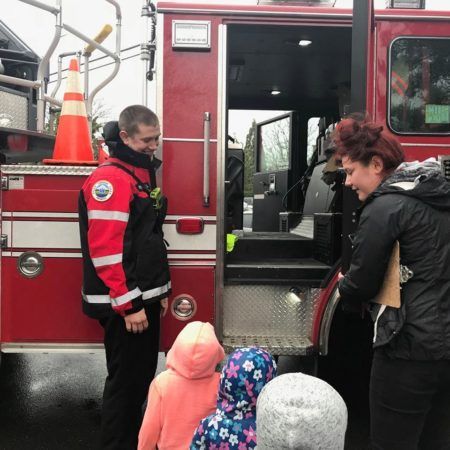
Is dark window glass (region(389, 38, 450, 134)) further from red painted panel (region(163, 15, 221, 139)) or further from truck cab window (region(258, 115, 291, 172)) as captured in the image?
truck cab window (region(258, 115, 291, 172))

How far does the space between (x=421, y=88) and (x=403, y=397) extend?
213 centimetres

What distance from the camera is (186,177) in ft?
10.7

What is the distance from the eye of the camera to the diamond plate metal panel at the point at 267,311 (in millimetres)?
3363

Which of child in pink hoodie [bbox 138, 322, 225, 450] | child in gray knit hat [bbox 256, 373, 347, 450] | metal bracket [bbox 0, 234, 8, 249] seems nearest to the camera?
child in gray knit hat [bbox 256, 373, 347, 450]

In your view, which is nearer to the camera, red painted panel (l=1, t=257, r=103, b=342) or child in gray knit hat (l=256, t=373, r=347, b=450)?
child in gray knit hat (l=256, t=373, r=347, b=450)

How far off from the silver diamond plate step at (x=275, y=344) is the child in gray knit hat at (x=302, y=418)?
202 centimetres

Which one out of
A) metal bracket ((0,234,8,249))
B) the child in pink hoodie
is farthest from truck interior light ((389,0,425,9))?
metal bracket ((0,234,8,249))

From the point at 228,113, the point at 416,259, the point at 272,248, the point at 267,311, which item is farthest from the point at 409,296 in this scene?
the point at 272,248

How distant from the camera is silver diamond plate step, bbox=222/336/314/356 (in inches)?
125

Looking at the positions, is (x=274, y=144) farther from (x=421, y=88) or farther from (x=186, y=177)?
(x=186, y=177)

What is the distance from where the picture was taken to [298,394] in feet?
3.70

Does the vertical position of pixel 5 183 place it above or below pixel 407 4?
below

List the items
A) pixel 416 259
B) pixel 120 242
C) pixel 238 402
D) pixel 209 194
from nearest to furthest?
pixel 238 402
pixel 416 259
pixel 120 242
pixel 209 194

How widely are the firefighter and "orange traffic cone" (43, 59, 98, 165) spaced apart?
91cm
